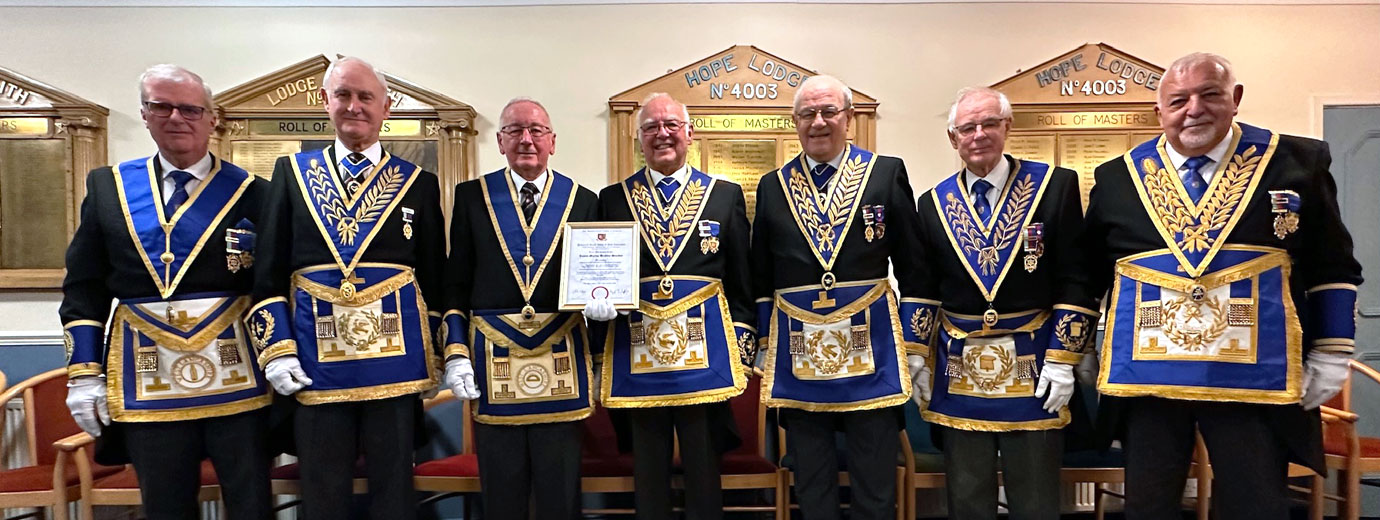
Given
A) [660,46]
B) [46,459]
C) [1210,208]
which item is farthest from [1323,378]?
[46,459]

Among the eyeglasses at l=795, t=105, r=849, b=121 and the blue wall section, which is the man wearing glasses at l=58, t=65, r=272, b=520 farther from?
the blue wall section

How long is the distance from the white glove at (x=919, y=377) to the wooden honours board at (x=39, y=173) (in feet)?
13.3

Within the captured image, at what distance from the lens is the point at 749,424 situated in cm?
316

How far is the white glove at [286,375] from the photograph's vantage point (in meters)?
2.13

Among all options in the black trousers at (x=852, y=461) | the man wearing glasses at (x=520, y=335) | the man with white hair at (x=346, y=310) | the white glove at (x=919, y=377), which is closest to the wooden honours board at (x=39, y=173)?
the man with white hair at (x=346, y=310)

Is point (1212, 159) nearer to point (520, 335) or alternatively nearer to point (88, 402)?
point (520, 335)

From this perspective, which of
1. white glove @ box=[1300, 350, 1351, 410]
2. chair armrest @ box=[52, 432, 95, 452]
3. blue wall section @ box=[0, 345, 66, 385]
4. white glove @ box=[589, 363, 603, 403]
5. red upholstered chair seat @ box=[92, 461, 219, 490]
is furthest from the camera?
blue wall section @ box=[0, 345, 66, 385]

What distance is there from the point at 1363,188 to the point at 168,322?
536 cm

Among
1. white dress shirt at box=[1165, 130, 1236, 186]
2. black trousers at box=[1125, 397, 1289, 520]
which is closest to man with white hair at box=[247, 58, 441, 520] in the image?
black trousers at box=[1125, 397, 1289, 520]

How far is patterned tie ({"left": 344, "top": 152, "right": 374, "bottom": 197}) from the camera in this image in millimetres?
2242

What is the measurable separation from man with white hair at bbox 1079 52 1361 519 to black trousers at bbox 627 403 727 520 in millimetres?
1217

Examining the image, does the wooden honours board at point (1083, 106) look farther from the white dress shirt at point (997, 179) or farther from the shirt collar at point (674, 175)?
the shirt collar at point (674, 175)

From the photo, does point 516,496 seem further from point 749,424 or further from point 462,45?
point 462,45

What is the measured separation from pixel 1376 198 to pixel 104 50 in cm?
663
